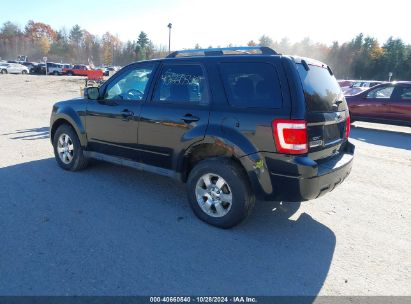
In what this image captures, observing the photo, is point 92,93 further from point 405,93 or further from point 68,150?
point 405,93

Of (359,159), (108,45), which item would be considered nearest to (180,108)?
(359,159)

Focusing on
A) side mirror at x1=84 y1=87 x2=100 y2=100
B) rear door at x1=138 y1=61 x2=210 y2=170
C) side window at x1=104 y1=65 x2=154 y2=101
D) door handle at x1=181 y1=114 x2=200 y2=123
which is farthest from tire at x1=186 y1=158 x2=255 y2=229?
side mirror at x1=84 y1=87 x2=100 y2=100

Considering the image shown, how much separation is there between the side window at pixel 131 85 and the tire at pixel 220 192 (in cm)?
141

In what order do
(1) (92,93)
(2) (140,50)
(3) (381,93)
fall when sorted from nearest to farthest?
(1) (92,93) < (3) (381,93) < (2) (140,50)

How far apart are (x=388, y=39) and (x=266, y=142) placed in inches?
3584

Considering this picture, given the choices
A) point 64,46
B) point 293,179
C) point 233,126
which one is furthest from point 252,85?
point 64,46

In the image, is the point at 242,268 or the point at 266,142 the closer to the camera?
the point at 242,268

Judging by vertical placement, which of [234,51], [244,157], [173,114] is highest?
[234,51]

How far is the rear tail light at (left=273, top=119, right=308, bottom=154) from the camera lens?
308 cm

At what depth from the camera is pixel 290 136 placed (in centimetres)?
309

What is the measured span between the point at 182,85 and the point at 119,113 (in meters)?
1.10

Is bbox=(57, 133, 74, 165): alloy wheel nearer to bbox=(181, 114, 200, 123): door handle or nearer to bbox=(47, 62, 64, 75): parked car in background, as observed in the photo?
bbox=(181, 114, 200, 123): door handle

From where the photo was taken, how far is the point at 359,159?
6.83 metres

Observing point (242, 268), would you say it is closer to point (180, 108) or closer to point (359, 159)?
point (180, 108)
